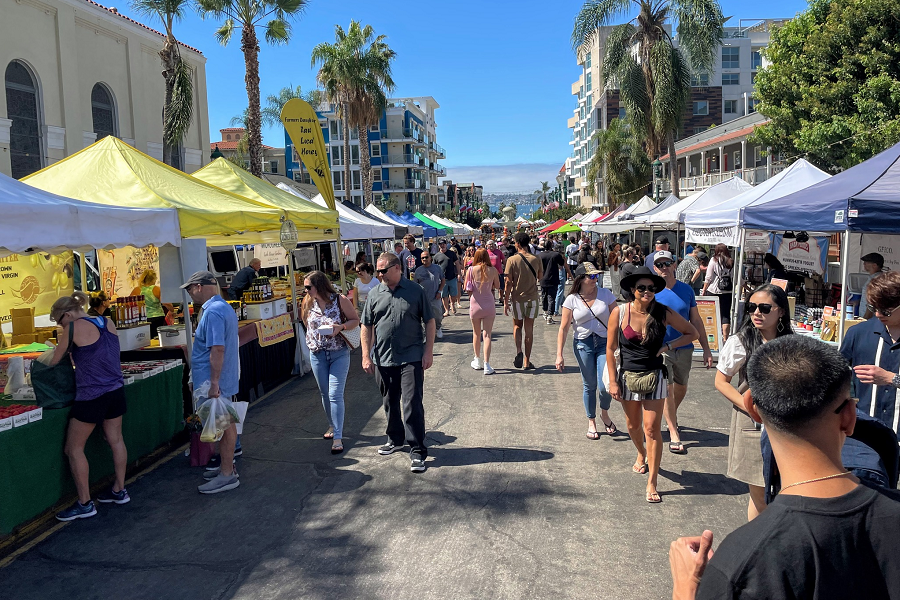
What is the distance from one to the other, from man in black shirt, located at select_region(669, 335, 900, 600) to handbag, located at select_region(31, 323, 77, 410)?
4767mm

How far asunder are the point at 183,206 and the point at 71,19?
16.8 m

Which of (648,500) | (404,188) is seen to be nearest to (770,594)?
(648,500)

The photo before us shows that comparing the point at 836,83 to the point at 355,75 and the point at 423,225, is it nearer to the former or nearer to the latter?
the point at 423,225

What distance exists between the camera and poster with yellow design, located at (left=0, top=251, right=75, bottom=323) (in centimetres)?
848

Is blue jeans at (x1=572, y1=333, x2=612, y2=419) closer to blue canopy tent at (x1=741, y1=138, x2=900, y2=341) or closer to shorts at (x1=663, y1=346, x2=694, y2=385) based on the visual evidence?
shorts at (x1=663, y1=346, x2=694, y2=385)

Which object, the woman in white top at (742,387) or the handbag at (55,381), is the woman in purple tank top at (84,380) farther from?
the woman in white top at (742,387)

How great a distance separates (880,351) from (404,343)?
3.54m

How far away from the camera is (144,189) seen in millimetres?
7363

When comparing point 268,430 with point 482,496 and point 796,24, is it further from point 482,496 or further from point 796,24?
point 796,24

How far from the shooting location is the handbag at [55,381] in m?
4.77

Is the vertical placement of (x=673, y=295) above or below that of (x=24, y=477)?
above

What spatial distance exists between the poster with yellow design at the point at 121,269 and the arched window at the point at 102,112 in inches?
513

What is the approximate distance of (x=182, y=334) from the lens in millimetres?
7449

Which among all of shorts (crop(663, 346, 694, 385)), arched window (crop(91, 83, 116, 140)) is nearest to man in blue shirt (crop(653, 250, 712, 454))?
shorts (crop(663, 346, 694, 385))
